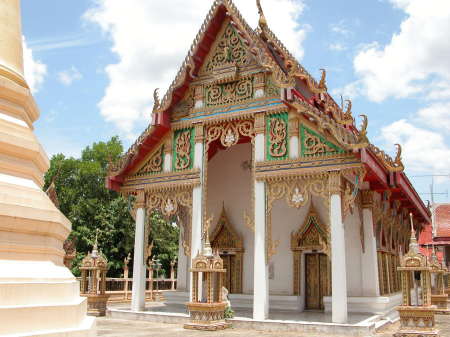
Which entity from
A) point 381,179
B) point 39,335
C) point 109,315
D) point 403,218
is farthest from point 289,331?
point 403,218

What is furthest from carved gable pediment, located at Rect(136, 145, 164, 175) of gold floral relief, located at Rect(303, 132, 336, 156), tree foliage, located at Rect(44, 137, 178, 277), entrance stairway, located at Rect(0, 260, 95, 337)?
tree foliage, located at Rect(44, 137, 178, 277)

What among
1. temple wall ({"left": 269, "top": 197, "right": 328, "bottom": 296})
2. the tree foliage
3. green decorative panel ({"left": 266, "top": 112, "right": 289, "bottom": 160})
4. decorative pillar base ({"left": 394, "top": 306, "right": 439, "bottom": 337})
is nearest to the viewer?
decorative pillar base ({"left": 394, "top": 306, "right": 439, "bottom": 337})

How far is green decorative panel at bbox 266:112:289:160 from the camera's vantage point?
1066 centimetres

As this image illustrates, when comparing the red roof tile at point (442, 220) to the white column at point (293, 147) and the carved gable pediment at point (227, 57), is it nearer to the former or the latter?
the white column at point (293, 147)

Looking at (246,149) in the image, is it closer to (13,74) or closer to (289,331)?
(289,331)

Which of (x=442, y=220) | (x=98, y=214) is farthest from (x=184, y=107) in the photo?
(x=442, y=220)

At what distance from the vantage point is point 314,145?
10281 mm

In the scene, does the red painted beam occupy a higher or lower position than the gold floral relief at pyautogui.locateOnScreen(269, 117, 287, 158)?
lower

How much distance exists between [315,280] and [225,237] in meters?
2.81

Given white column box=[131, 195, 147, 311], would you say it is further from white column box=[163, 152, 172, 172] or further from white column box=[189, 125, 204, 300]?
white column box=[189, 125, 204, 300]

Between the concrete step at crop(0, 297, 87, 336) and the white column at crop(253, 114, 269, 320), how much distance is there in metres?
6.59

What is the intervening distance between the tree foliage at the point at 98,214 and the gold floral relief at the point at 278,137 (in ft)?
49.8

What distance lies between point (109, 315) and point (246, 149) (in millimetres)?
5935

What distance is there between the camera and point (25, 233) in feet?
12.6
